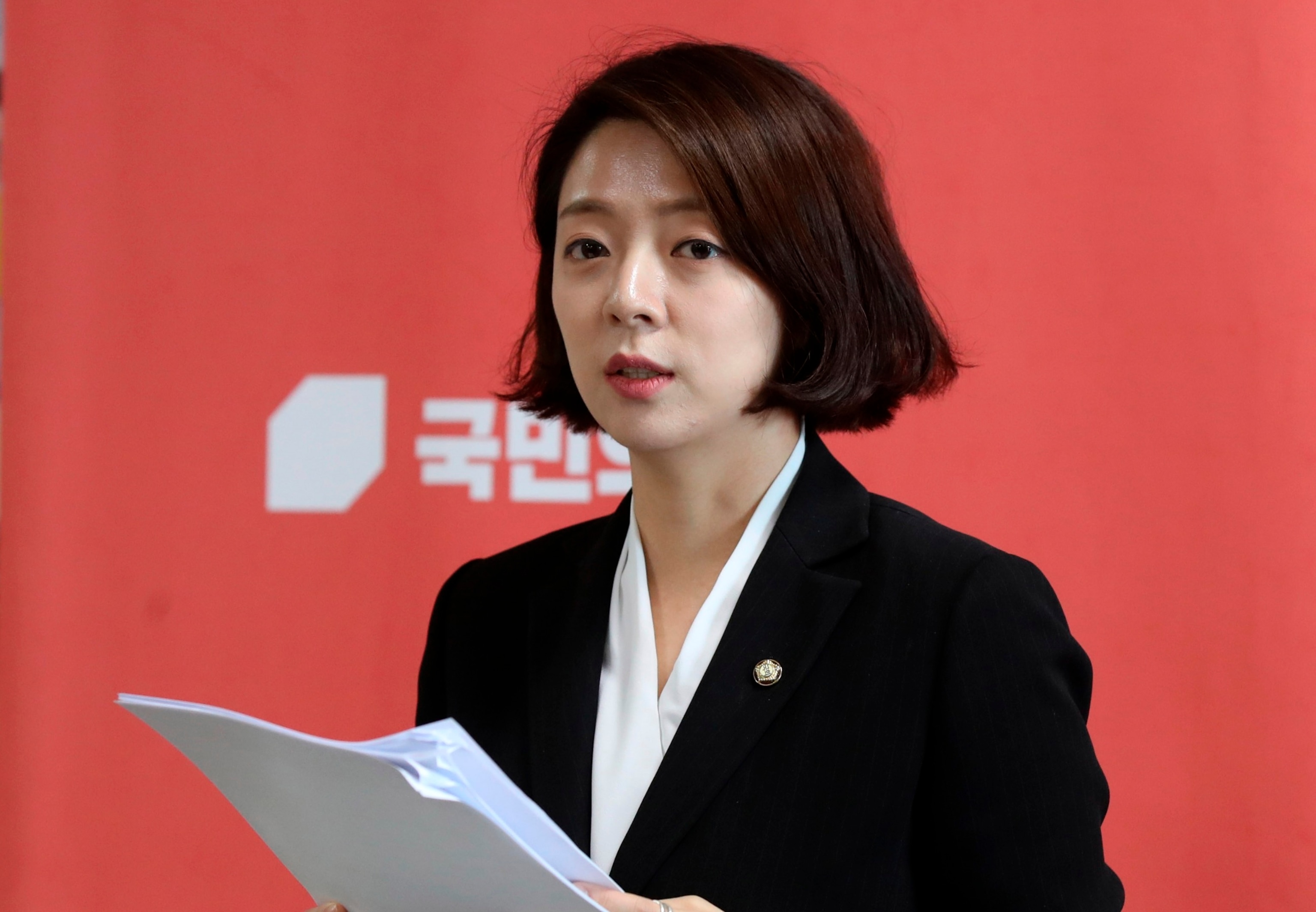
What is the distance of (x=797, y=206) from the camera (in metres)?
1.06

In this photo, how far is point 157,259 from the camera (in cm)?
205

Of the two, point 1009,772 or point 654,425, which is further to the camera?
point 654,425

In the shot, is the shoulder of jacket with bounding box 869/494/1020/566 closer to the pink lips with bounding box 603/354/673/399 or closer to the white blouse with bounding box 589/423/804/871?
the white blouse with bounding box 589/423/804/871

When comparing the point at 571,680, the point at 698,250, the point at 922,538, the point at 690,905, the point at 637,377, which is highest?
the point at 698,250

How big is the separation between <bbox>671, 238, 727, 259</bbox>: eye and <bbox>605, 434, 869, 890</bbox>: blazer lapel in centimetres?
22

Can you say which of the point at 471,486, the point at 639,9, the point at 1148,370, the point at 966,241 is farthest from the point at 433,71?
the point at 1148,370

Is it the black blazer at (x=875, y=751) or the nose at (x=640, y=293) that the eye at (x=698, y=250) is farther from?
the black blazer at (x=875, y=751)

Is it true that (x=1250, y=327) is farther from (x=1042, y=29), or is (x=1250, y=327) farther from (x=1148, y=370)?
(x=1042, y=29)

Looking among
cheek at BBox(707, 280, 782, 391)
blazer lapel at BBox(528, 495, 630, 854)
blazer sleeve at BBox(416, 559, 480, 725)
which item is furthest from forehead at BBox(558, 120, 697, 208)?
blazer sleeve at BBox(416, 559, 480, 725)

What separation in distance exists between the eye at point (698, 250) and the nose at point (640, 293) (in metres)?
0.02

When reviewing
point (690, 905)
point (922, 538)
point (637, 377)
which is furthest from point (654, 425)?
point (690, 905)

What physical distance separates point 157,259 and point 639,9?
0.92 metres

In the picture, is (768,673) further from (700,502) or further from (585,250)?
(585,250)

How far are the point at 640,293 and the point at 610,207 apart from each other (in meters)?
0.10
